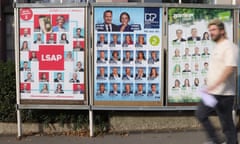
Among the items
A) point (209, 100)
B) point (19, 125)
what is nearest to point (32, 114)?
point (19, 125)

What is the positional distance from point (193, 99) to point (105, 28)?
74.5 inches

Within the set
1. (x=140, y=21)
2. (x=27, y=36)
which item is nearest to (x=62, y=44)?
(x=27, y=36)

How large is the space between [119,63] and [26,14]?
68.2 inches

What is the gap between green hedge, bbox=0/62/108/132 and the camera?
27.3ft

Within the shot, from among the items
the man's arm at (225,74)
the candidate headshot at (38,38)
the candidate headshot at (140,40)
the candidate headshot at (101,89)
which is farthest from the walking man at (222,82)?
the candidate headshot at (38,38)

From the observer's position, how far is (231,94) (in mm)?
6145

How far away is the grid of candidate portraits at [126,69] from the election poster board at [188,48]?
273 millimetres

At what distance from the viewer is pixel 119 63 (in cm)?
799

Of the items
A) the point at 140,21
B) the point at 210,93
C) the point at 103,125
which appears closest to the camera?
the point at 210,93

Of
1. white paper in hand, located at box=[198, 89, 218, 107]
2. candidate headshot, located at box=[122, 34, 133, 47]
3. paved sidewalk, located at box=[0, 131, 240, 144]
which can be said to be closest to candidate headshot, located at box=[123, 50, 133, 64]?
candidate headshot, located at box=[122, 34, 133, 47]

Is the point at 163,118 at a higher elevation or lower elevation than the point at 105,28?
lower

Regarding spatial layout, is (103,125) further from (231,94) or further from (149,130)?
(231,94)

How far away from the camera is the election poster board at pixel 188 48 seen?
802 centimetres

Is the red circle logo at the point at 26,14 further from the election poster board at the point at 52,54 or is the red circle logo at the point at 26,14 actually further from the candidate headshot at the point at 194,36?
the candidate headshot at the point at 194,36
